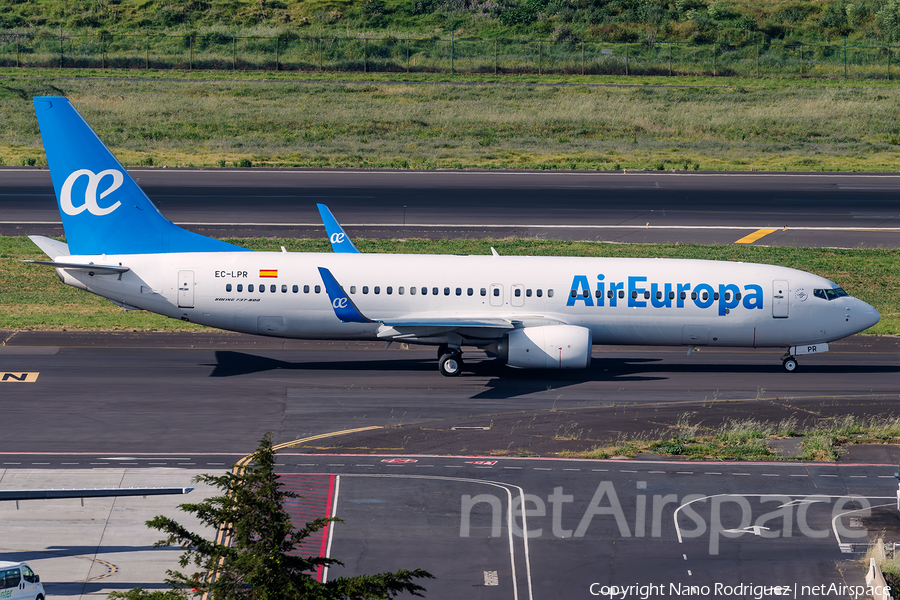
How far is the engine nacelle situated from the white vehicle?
21.2m

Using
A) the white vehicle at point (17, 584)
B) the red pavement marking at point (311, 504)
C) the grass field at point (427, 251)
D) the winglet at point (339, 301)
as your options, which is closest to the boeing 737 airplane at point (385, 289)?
the winglet at point (339, 301)

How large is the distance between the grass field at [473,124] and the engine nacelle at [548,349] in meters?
44.9

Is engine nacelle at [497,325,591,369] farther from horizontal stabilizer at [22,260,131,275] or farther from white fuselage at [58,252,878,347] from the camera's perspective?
horizontal stabilizer at [22,260,131,275]

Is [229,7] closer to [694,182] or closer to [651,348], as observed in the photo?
[694,182]

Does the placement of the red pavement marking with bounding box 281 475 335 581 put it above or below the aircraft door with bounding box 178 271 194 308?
below

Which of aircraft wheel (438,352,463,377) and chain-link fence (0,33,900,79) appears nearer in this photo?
aircraft wheel (438,352,463,377)

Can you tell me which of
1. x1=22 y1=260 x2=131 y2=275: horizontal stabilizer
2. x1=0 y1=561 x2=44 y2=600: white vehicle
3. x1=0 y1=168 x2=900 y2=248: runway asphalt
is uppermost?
x1=0 y1=168 x2=900 y2=248: runway asphalt

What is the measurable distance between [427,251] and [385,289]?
58.2 feet

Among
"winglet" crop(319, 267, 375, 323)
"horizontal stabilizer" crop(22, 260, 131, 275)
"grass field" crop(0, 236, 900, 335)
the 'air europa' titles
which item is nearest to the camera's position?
"winglet" crop(319, 267, 375, 323)

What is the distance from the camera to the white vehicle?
1794cm

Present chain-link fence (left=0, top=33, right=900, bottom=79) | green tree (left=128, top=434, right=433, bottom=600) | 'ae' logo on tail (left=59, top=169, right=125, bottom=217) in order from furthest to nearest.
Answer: chain-link fence (left=0, top=33, right=900, bottom=79), 'ae' logo on tail (left=59, top=169, right=125, bottom=217), green tree (left=128, top=434, right=433, bottom=600)

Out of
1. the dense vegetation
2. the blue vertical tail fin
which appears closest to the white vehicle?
the blue vertical tail fin

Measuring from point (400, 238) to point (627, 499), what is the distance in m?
34.0

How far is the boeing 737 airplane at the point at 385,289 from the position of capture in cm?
3825
